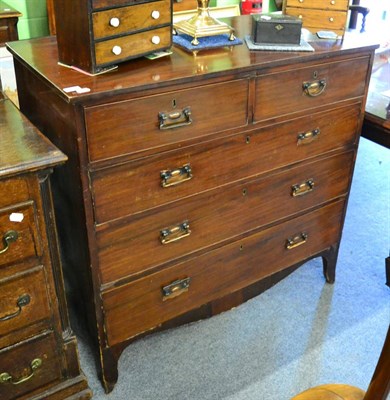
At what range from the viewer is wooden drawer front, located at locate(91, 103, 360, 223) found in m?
1.43

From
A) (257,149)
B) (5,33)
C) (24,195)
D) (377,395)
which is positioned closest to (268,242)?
(257,149)

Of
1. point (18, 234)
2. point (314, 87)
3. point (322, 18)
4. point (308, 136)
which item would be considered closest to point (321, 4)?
point (322, 18)

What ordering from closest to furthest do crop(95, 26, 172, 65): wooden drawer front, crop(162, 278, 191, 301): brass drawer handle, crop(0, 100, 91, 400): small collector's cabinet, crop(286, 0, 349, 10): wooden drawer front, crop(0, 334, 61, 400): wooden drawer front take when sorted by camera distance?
crop(0, 100, 91, 400): small collector's cabinet, crop(95, 26, 172, 65): wooden drawer front, crop(0, 334, 61, 400): wooden drawer front, crop(162, 278, 191, 301): brass drawer handle, crop(286, 0, 349, 10): wooden drawer front

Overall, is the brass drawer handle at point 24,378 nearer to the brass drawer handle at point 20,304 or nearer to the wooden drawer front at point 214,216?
the brass drawer handle at point 20,304

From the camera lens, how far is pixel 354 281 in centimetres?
225

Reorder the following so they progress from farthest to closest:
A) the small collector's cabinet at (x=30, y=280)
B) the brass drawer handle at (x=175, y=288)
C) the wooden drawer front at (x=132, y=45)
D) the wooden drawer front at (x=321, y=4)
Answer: the wooden drawer front at (x=321, y=4) → the brass drawer handle at (x=175, y=288) → the wooden drawer front at (x=132, y=45) → the small collector's cabinet at (x=30, y=280)

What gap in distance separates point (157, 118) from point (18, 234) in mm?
452

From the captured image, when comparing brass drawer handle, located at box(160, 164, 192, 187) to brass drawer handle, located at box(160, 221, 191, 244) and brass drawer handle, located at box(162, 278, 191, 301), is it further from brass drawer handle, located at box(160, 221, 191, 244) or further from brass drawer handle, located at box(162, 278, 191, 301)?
brass drawer handle, located at box(162, 278, 191, 301)

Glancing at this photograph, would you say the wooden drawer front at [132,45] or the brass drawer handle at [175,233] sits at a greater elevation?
the wooden drawer front at [132,45]

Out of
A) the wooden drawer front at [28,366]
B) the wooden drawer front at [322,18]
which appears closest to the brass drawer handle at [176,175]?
the wooden drawer front at [28,366]

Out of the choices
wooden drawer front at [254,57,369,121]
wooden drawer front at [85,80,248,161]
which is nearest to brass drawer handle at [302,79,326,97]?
wooden drawer front at [254,57,369,121]

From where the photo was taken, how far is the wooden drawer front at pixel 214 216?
5.02 ft

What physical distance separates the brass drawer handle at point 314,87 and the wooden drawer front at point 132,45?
45cm

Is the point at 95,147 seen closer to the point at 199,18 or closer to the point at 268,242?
the point at 199,18
